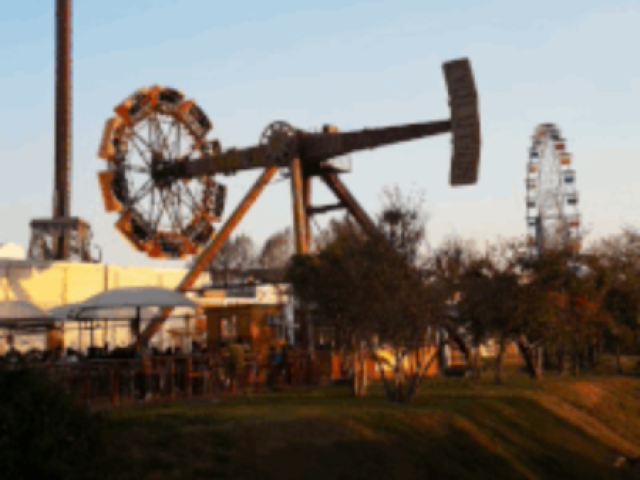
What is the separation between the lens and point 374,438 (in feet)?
69.9

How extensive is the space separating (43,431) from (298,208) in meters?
26.6

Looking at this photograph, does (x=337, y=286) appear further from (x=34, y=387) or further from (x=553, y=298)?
(x=34, y=387)

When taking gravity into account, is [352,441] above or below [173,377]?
below

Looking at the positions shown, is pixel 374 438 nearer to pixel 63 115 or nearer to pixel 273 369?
pixel 273 369

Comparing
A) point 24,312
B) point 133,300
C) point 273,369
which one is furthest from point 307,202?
point 133,300

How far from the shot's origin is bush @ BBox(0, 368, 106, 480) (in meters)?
12.2

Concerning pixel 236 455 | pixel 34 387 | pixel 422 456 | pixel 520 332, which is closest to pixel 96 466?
pixel 34 387

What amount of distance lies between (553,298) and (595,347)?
10794 mm

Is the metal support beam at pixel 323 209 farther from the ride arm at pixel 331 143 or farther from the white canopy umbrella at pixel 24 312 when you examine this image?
the white canopy umbrella at pixel 24 312

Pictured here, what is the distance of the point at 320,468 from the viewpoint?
19.2 meters

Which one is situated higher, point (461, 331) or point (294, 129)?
point (294, 129)

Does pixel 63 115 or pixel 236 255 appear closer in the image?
pixel 63 115

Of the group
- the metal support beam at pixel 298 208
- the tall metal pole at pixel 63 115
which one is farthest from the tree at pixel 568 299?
the tall metal pole at pixel 63 115

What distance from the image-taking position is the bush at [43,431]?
482 inches
